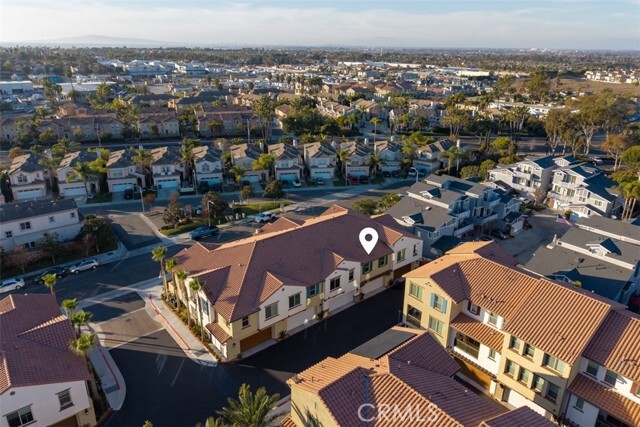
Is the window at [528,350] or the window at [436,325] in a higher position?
the window at [528,350]

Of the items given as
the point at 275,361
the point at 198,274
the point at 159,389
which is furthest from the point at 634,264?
the point at 159,389

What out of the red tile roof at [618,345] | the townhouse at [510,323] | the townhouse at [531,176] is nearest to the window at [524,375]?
the townhouse at [510,323]

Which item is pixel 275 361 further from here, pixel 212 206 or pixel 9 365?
pixel 212 206

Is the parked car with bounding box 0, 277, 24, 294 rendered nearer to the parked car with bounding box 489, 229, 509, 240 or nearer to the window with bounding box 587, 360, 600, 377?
the window with bounding box 587, 360, 600, 377

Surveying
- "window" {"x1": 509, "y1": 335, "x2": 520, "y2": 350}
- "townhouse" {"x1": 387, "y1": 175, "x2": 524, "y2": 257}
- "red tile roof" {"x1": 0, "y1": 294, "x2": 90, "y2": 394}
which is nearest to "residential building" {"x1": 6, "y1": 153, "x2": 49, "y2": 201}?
"red tile roof" {"x1": 0, "y1": 294, "x2": 90, "y2": 394}

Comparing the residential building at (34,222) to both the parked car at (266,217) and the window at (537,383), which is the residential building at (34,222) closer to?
the parked car at (266,217)
